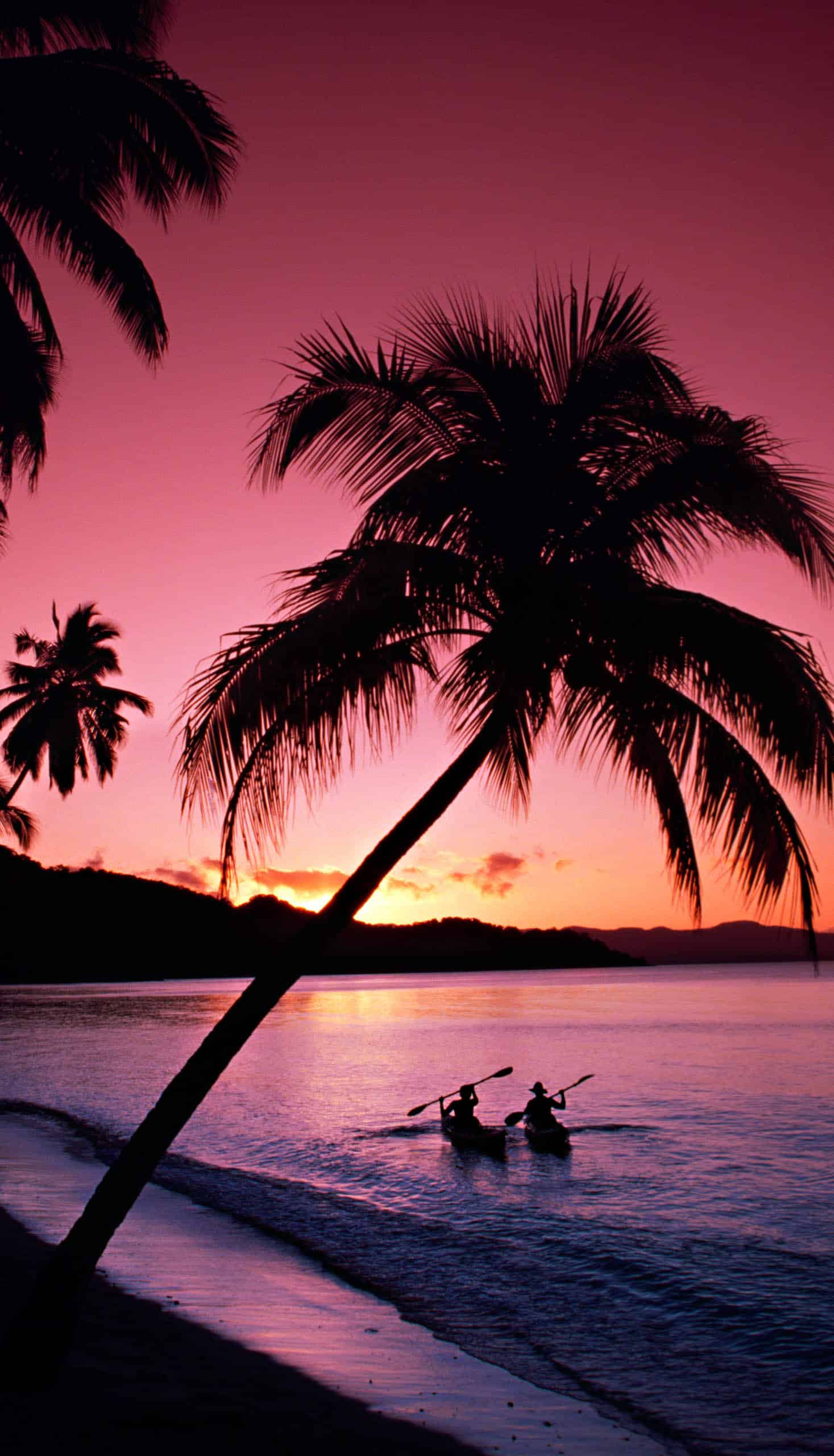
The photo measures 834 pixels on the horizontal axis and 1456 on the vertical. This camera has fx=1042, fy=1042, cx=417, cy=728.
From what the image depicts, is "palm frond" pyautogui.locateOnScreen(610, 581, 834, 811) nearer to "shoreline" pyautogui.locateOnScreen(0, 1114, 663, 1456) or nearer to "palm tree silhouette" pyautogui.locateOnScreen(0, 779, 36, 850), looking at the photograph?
"shoreline" pyautogui.locateOnScreen(0, 1114, 663, 1456)

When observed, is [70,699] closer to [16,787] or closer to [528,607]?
[16,787]

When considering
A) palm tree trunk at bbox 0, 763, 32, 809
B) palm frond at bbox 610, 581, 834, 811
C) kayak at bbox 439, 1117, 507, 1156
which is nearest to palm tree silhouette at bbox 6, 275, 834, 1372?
palm frond at bbox 610, 581, 834, 811

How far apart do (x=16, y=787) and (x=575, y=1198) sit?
67.6ft

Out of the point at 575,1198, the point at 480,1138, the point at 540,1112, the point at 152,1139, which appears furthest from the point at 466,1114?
the point at 152,1139

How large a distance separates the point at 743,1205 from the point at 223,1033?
1391 cm

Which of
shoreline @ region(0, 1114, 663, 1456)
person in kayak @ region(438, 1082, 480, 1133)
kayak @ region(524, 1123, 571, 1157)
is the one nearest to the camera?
shoreline @ region(0, 1114, 663, 1456)

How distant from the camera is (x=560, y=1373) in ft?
27.5

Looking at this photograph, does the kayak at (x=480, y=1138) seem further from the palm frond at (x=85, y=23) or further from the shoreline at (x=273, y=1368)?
the palm frond at (x=85, y=23)

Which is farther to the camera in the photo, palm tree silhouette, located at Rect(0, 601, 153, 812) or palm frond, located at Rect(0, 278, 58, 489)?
palm tree silhouette, located at Rect(0, 601, 153, 812)

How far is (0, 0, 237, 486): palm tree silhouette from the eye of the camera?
9539 mm

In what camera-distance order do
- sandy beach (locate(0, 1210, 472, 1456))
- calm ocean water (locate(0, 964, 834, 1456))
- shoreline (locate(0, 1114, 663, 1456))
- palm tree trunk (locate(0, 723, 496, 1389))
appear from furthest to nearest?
1. calm ocean water (locate(0, 964, 834, 1456))
2. shoreline (locate(0, 1114, 663, 1456))
3. palm tree trunk (locate(0, 723, 496, 1389))
4. sandy beach (locate(0, 1210, 472, 1456))

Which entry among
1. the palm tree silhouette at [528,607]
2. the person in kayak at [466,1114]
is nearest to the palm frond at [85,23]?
the palm tree silhouette at [528,607]

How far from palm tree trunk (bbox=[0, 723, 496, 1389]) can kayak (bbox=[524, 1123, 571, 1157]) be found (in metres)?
16.3

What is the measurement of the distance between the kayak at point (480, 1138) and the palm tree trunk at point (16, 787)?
48.9ft
